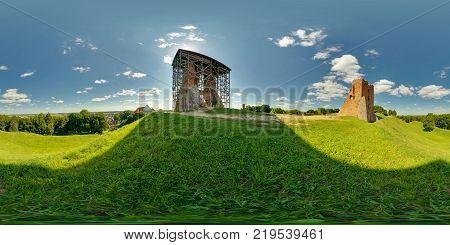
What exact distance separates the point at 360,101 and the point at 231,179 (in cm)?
1196

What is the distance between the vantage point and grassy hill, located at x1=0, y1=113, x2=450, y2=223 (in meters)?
3.20

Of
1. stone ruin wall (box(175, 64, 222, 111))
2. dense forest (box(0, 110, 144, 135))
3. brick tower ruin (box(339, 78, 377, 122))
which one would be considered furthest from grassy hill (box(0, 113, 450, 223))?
stone ruin wall (box(175, 64, 222, 111))

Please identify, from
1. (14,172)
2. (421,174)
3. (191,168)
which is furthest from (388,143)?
(14,172)

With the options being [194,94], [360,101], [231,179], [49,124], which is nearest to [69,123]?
[49,124]

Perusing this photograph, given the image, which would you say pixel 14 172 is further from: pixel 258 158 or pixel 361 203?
pixel 361 203

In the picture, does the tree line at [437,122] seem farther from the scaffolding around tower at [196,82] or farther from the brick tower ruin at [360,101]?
the scaffolding around tower at [196,82]

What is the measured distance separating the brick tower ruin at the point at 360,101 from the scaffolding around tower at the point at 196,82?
9068 mm

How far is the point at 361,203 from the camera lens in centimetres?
358

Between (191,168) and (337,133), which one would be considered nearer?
(191,168)

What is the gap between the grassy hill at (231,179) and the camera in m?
3.20

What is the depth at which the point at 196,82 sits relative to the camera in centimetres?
1995

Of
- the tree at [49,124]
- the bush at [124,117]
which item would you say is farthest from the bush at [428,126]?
the tree at [49,124]

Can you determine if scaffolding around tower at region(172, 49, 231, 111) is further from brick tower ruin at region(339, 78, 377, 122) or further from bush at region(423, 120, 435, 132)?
bush at region(423, 120, 435, 132)

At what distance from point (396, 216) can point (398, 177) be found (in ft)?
→ 10.4
